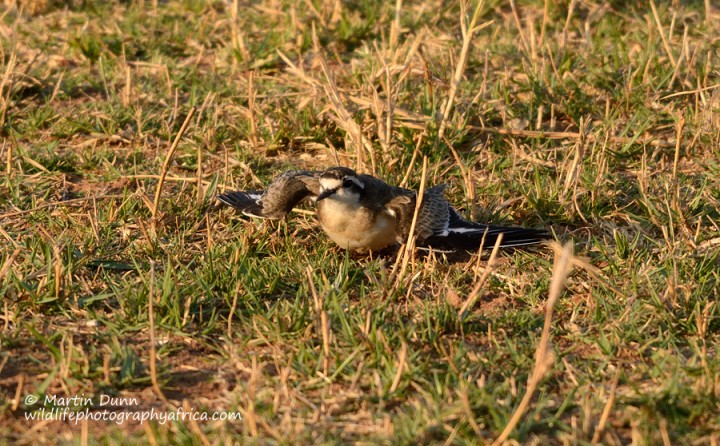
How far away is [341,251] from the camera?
598 centimetres

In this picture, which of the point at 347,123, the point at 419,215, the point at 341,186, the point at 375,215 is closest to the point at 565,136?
the point at 347,123

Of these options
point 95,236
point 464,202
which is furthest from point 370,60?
point 95,236

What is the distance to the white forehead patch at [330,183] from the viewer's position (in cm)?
573

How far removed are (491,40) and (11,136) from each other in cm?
405

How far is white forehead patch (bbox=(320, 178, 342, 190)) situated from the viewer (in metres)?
5.73

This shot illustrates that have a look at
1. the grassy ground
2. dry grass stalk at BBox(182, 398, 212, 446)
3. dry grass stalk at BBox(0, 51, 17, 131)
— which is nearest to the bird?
the grassy ground

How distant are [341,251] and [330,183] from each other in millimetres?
463

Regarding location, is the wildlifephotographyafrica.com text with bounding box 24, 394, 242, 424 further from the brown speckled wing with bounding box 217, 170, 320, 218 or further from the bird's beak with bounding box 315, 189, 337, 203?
the brown speckled wing with bounding box 217, 170, 320, 218

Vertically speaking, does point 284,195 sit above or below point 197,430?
below

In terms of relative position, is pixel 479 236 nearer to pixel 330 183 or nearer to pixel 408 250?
pixel 408 250

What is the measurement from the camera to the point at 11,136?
6926 mm

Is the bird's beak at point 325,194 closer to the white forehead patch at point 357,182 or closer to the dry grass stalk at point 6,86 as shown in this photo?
the white forehead patch at point 357,182

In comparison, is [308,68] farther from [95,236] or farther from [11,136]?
[95,236]

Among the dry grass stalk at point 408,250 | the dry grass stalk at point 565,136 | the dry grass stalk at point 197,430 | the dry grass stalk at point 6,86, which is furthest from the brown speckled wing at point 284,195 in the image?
the dry grass stalk at point 6,86
